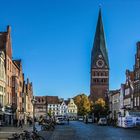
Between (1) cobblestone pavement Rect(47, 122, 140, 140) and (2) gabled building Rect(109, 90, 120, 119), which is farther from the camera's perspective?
(2) gabled building Rect(109, 90, 120, 119)

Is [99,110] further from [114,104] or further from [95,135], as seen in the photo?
[95,135]

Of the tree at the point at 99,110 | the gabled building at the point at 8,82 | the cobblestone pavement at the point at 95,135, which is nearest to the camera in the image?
the cobblestone pavement at the point at 95,135

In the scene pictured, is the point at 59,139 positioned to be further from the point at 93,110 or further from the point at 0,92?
the point at 93,110

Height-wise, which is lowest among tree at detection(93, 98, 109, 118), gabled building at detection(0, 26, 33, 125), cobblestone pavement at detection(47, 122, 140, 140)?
tree at detection(93, 98, 109, 118)

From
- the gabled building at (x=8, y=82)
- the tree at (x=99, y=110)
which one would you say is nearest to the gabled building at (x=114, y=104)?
the tree at (x=99, y=110)

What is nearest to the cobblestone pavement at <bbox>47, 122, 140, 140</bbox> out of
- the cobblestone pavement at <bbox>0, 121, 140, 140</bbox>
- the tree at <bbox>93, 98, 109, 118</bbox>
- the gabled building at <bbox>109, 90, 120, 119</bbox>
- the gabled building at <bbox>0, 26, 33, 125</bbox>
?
the cobblestone pavement at <bbox>0, 121, 140, 140</bbox>

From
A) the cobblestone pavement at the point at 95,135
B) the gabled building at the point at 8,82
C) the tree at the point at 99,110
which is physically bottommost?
the tree at the point at 99,110

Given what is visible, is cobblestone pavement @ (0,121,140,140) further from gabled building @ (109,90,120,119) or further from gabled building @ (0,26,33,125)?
gabled building @ (109,90,120,119)

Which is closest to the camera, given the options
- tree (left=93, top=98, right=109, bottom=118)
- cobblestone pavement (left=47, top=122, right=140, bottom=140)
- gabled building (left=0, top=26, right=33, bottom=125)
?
cobblestone pavement (left=47, top=122, right=140, bottom=140)

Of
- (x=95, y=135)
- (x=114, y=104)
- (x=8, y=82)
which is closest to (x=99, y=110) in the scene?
(x=114, y=104)

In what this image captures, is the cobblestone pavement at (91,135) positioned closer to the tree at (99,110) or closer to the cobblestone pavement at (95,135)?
the cobblestone pavement at (95,135)

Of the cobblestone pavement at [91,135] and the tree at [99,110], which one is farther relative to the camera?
the tree at [99,110]

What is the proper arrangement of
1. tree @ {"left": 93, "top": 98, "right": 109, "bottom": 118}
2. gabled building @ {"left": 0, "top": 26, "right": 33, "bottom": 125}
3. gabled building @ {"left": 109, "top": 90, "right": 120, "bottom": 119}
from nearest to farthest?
gabled building @ {"left": 0, "top": 26, "right": 33, "bottom": 125}, gabled building @ {"left": 109, "top": 90, "right": 120, "bottom": 119}, tree @ {"left": 93, "top": 98, "right": 109, "bottom": 118}

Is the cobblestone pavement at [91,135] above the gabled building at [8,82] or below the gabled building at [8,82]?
below
